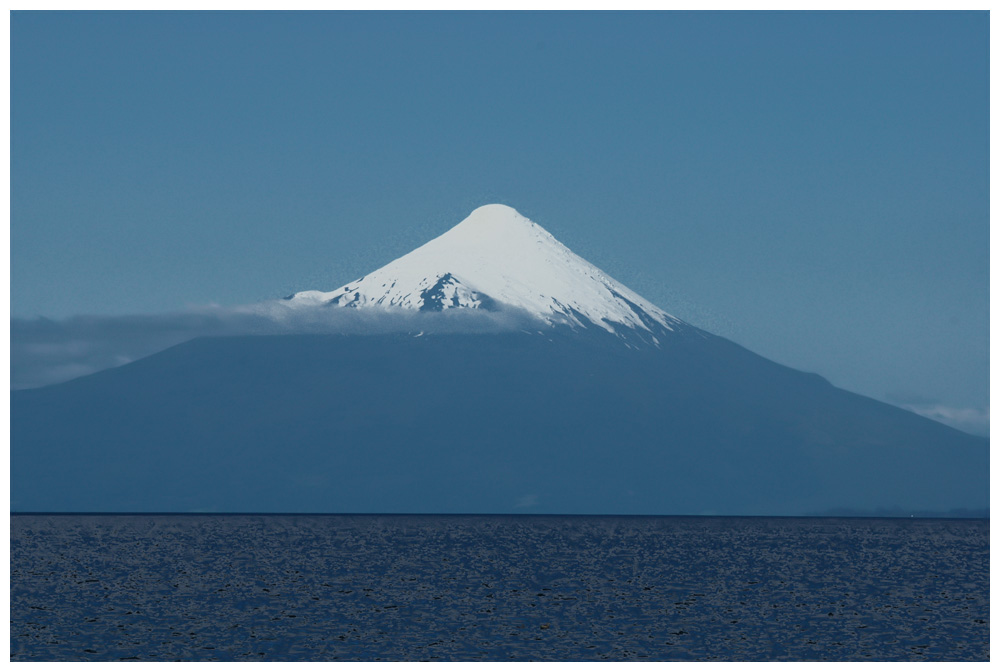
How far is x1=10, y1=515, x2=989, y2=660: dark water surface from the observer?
53125mm

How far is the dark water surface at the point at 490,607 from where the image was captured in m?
53.1

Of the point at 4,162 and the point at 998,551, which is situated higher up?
the point at 4,162

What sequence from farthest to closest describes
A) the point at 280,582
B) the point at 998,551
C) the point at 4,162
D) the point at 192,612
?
the point at 280,582
the point at 192,612
the point at 998,551
the point at 4,162

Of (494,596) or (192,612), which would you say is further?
(494,596)

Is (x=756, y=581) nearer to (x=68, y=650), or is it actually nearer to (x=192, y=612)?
(x=192, y=612)

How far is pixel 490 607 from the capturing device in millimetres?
68000

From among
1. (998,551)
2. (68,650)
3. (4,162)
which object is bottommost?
(68,650)

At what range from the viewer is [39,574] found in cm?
8788
